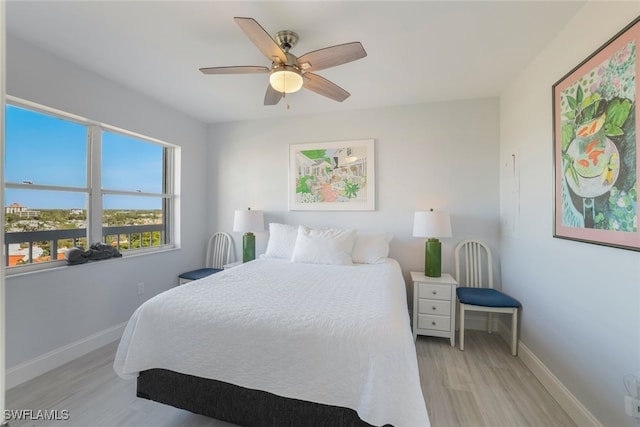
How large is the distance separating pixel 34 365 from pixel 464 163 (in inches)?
169

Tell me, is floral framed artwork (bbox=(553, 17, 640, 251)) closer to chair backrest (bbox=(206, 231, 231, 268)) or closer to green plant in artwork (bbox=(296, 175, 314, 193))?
green plant in artwork (bbox=(296, 175, 314, 193))

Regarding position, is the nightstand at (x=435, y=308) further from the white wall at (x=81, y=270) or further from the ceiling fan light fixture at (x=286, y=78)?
the white wall at (x=81, y=270)

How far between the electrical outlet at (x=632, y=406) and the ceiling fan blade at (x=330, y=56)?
2.17 m

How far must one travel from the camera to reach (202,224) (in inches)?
146

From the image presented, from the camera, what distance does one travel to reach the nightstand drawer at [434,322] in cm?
248

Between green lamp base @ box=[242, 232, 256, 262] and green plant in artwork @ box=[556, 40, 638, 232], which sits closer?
green plant in artwork @ box=[556, 40, 638, 232]

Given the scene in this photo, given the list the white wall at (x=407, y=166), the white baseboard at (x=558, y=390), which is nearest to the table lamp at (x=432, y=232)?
the white wall at (x=407, y=166)

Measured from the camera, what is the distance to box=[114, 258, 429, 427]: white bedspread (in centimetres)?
115

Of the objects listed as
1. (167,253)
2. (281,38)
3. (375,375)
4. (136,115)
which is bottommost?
(375,375)

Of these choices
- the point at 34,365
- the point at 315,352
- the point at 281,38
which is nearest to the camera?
the point at 315,352

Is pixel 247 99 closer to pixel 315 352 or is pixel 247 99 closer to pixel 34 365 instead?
pixel 315 352

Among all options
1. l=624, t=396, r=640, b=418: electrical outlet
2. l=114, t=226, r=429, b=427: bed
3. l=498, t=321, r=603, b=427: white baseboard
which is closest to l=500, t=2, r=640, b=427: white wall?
l=498, t=321, r=603, b=427: white baseboard

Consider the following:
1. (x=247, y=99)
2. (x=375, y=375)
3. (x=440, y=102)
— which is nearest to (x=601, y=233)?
(x=375, y=375)

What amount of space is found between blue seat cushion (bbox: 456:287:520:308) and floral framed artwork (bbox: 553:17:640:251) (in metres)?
0.80
